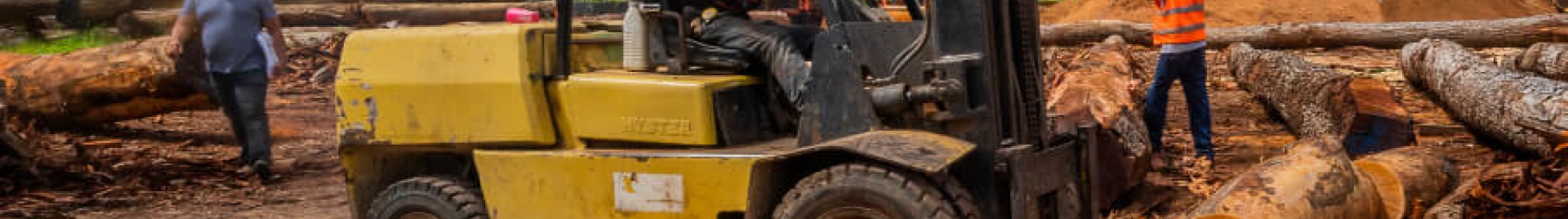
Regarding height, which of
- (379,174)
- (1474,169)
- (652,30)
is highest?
(652,30)

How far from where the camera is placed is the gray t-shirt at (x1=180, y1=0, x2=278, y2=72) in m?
8.35

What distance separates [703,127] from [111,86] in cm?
610

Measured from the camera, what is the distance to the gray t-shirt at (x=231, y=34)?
835 cm

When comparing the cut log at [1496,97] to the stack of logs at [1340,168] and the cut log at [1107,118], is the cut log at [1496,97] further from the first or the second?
the cut log at [1107,118]

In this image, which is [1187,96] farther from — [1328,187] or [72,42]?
[72,42]

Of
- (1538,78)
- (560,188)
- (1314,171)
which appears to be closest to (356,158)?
(560,188)

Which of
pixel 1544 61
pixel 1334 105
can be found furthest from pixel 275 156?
pixel 1544 61

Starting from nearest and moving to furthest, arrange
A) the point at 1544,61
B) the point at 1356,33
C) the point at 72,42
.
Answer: the point at 1544,61
the point at 1356,33
the point at 72,42

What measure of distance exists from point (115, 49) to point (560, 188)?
563cm

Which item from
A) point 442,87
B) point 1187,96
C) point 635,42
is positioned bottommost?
point 1187,96

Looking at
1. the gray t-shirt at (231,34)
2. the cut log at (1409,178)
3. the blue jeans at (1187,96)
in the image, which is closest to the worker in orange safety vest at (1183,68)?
the blue jeans at (1187,96)

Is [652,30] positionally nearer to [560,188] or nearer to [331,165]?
[560,188]

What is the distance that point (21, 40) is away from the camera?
1659 cm

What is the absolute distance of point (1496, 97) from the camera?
862cm
